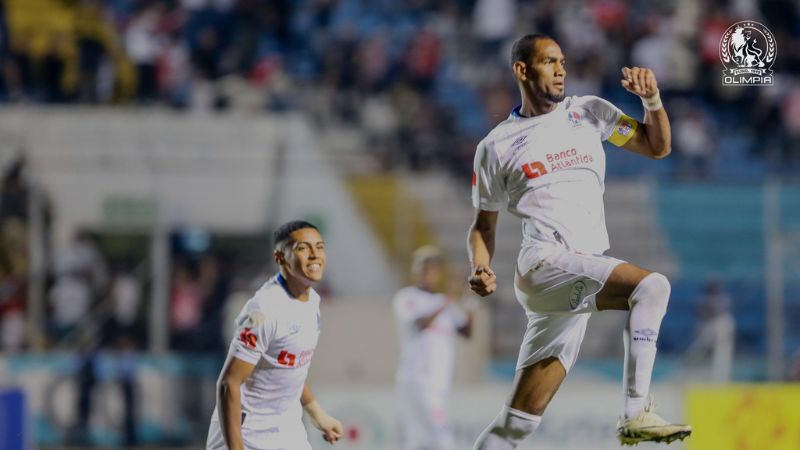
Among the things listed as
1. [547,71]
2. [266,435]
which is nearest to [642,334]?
[547,71]

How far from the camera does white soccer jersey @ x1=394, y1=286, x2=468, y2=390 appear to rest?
42.6 feet

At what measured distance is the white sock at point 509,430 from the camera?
776cm

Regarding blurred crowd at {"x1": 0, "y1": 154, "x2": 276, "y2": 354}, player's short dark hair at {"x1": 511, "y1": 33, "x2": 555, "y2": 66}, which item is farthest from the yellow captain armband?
blurred crowd at {"x1": 0, "y1": 154, "x2": 276, "y2": 354}

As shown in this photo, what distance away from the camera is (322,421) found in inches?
310

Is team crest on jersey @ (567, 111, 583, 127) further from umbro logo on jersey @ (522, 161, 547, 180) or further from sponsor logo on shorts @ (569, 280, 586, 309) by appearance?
sponsor logo on shorts @ (569, 280, 586, 309)

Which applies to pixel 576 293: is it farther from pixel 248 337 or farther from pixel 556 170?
pixel 248 337

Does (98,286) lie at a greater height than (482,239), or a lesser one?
lesser

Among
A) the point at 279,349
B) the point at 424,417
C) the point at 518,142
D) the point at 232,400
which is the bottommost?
the point at 424,417

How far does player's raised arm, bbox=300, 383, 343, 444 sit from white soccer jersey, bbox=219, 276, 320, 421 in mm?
221

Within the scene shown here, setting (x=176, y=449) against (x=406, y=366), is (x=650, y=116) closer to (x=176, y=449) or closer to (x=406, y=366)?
(x=406, y=366)

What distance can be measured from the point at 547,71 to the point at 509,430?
1956 mm

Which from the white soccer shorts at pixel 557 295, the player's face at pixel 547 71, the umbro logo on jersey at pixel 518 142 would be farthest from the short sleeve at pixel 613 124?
the white soccer shorts at pixel 557 295

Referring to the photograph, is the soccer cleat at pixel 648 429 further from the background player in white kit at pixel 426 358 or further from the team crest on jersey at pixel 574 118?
the background player in white kit at pixel 426 358
